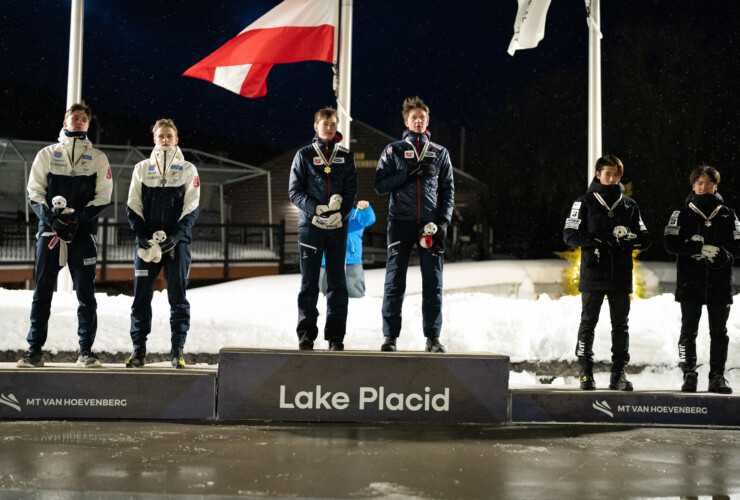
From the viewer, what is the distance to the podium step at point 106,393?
18.8 feet

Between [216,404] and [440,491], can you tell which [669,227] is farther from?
[216,404]

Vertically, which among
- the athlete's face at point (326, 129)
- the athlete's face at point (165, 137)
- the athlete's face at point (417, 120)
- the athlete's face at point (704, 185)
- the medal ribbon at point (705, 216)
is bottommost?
the medal ribbon at point (705, 216)

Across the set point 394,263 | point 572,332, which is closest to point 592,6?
point 572,332

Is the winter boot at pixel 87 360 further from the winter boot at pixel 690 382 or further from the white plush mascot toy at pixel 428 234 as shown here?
the winter boot at pixel 690 382

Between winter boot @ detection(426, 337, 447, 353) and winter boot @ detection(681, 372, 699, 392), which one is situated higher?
winter boot @ detection(426, 337, 447, 353)

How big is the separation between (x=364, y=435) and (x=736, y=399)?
9.80 ft

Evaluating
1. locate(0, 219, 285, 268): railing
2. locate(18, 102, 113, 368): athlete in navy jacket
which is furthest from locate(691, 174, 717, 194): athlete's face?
locate(0, 219, 285, 268): railing

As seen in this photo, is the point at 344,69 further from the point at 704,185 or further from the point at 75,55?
the point at 704,185

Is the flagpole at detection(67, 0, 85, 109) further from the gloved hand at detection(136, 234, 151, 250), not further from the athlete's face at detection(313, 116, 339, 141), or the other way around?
the athlete's face at detection(313, 116, 339, 141)

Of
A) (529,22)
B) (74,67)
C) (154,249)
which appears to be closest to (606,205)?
(154,249)

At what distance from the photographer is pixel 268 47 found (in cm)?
905

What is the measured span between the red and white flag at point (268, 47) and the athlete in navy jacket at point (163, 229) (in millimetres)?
3018

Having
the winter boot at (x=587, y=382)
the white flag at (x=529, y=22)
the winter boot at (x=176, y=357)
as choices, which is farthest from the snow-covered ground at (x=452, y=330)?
the white flag at (x=529, y=22)

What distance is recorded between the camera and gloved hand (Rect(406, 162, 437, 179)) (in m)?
6.19
